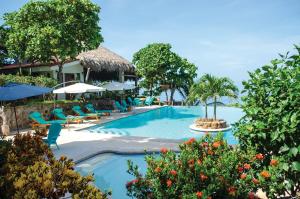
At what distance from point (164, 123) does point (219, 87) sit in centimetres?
462

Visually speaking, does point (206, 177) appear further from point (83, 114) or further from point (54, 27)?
point (54, 27)

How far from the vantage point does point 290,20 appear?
19594mm

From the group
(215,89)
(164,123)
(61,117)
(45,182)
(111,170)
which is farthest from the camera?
(164,123)

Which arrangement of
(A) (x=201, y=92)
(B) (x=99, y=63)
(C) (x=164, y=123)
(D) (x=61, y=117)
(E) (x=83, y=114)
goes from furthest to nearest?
(B) (x=99, y=63) → (C) (x=164, y=123) → (E) (x=83, y=114) → (A) (x=201, y=92) → (D) (x=61, y=117)

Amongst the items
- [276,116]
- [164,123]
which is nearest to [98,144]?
[276,116]

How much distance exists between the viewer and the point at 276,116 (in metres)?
3.42

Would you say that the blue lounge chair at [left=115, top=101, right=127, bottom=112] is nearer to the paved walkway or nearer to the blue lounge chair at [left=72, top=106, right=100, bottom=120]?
the blue lounge chair at [left=72, top=106, right=100, bottom=120]

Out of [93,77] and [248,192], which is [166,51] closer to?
[93,77]

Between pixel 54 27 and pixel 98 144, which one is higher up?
pixel 54 27

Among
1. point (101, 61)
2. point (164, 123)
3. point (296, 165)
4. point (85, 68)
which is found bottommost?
point (164, 123)

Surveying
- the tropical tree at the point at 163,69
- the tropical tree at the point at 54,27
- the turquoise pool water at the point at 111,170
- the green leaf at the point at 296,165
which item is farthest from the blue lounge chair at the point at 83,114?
the green leaf at the point at 296,165

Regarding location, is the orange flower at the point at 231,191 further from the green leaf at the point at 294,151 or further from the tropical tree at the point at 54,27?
the tropical tree at the point at 54,27

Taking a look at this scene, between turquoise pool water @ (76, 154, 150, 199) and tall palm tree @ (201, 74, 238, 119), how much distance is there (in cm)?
865

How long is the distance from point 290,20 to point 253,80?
18456mm
